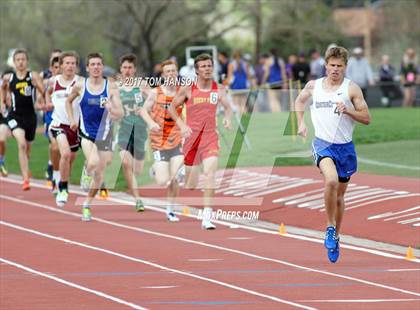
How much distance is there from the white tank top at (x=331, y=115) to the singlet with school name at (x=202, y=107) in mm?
3686

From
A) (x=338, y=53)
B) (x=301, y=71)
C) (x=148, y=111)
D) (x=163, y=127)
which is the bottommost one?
(x=163, y=127)

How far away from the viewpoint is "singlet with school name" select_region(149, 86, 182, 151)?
16.6 meters

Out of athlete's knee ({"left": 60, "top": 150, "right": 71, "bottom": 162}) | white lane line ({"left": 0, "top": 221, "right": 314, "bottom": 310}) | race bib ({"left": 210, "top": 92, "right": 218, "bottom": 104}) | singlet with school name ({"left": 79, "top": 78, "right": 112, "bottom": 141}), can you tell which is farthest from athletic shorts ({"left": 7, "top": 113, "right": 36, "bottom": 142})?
race bib ({"left": 210, "top": 92, "right": 218, "bottom": 104})

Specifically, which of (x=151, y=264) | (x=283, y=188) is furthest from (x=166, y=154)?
(x=151, y=264)

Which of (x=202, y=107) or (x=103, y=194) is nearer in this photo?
(x=202, y=107)

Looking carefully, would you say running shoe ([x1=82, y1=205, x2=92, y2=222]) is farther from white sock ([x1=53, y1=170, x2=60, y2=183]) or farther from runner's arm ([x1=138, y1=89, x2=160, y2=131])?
white sock ([x1=53, y1=170, x2=60, y2=183])

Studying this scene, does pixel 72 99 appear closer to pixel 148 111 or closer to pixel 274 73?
pixel 148 111

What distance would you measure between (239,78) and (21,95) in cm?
1354

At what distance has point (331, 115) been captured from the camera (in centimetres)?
1208

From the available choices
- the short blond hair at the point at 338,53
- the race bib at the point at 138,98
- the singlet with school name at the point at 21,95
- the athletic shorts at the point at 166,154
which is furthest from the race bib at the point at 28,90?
the short blond hair at the point at 338,53

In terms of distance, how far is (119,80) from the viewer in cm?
1770

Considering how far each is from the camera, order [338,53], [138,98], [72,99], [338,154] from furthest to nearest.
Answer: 1. [138,98]
2. [72,99]
3. [338,154]
4. [338,53]

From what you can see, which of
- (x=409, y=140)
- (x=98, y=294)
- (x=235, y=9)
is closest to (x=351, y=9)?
(x=235, y=9)

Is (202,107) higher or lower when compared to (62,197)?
higher
